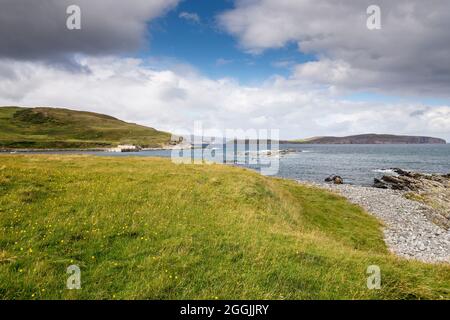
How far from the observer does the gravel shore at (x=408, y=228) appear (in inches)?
982

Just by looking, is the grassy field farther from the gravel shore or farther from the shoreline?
the gravel shore

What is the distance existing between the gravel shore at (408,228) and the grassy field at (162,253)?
12642mm

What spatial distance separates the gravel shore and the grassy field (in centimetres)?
1264

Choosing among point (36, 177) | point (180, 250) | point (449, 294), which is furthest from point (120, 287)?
point (36, 177)

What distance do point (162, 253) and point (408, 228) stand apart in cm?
2965

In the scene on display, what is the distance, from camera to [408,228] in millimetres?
31781

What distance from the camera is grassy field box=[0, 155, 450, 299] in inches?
408
